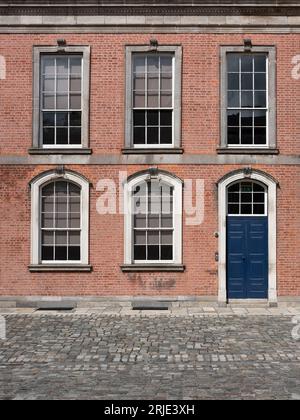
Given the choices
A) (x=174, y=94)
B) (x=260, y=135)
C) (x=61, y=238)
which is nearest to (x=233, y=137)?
(x=260, y=135)

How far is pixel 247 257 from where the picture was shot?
49.4ft

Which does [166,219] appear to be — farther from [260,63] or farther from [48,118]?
[260,63]

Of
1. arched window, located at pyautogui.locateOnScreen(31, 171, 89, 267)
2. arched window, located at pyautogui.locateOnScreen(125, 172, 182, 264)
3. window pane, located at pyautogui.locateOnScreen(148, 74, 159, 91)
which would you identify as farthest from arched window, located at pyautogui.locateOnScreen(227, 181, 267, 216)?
arched window, located at pyautogui.locateOnScreen(31, 171, 89, 267)

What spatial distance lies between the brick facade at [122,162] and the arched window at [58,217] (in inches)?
10.2

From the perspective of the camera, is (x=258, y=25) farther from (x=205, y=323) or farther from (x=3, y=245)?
(x=3, y=245)

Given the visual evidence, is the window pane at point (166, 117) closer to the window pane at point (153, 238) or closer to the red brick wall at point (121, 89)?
the red brick wall at point (121, 89)

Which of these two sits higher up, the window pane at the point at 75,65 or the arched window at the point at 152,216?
the window pane at the point at 75,65

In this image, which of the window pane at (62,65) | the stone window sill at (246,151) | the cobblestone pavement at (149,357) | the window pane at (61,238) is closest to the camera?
the cobblestone pavement at (149,357)

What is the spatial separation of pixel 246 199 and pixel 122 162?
13.4 ft

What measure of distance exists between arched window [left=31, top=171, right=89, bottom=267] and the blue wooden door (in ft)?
15.3

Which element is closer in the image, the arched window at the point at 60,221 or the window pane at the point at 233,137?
the arched window at the point at 60,221

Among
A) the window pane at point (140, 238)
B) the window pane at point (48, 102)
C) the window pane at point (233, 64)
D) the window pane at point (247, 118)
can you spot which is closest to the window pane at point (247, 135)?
the window pane at point (247, 118)

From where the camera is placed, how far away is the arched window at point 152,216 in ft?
49.4

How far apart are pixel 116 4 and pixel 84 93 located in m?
2.96
